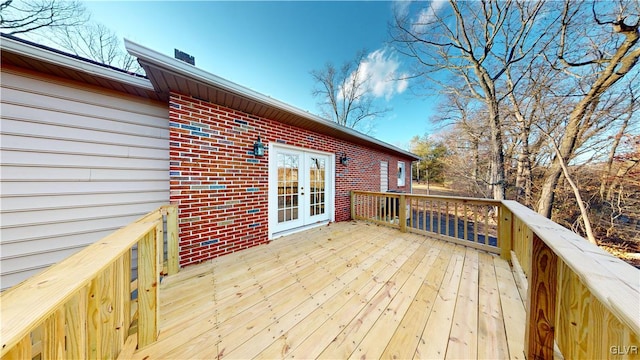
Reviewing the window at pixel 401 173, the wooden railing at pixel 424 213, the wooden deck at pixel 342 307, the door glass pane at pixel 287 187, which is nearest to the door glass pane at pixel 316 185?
the door glass pane at pixel 287 187

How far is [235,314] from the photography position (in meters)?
1.69

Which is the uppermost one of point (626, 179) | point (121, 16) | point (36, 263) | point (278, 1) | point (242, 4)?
point (278, 1)

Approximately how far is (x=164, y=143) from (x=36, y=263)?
68.3 inches

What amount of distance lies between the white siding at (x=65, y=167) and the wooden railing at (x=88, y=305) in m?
0.94

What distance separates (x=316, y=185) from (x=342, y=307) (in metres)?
2.82

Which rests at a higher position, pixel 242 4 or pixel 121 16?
pixel 242 4

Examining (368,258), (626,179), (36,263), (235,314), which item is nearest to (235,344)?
(235,314)

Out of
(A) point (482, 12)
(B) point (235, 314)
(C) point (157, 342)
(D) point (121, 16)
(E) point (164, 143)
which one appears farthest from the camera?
(A) point (482, 12)

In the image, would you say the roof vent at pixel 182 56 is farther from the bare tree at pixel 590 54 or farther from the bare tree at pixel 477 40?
the bare tree at pixel 590 54

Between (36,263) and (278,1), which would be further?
(278,1)

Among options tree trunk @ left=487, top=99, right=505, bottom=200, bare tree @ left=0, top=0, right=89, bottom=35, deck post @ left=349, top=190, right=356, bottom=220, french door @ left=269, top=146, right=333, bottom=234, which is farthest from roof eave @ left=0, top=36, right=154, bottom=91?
tree trunk @ left=487, top=99, right=505, bottom=200

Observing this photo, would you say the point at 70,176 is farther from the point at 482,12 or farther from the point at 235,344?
the point at 482,12

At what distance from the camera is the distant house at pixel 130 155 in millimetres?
1935

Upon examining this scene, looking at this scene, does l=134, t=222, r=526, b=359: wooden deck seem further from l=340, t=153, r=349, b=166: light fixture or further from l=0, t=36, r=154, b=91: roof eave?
l=340, t=153, r=349, b=166: light fixture
